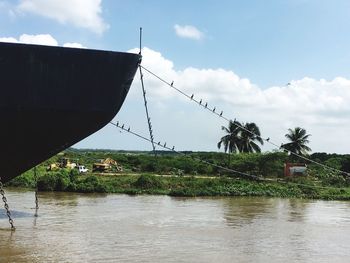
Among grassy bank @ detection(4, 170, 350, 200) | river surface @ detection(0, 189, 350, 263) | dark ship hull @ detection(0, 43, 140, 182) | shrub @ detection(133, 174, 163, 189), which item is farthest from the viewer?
shrub @ detection(133, 174, 163, 189)

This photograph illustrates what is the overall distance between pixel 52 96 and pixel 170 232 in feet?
15.1

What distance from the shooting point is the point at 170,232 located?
43.6 feet

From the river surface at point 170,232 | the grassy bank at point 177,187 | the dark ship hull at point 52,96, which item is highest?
the dark ship hull at point 52,96

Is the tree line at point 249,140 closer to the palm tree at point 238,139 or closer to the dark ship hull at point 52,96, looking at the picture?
the palm tree at point 238,139

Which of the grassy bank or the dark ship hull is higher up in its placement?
the dark ship hull

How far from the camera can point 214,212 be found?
1856cm

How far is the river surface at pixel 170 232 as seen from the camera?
1030 cm

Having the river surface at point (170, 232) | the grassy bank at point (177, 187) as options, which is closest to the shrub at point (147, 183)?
the grassy bank at point (177, 187)

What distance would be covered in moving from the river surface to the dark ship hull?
2078mm

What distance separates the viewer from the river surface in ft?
33.8

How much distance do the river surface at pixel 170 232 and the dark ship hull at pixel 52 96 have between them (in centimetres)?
208

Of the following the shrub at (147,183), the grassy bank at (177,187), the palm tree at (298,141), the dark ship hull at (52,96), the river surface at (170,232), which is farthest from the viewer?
the palm tree at (298,141)

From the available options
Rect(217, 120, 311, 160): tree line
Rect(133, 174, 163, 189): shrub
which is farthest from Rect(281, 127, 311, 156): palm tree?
Rect(133, 174, 163, 189): shrub

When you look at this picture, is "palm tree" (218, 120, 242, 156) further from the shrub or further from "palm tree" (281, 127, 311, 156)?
the shrub
